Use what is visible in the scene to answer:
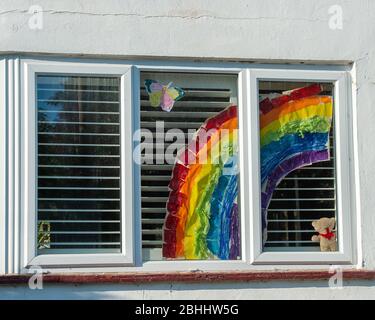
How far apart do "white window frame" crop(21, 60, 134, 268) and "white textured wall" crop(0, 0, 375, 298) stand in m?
0.12

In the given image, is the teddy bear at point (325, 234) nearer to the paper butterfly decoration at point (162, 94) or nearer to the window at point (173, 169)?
the window at point (173, 169)

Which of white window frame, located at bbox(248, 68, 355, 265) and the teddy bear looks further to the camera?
the teddy bear

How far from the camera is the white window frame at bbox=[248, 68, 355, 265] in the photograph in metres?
5.87

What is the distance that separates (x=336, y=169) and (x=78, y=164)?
6.23ft

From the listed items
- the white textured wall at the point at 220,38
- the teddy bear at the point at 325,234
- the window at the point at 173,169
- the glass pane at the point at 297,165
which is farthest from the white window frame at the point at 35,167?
the teddy bear at the point at 325,234

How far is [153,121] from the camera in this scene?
5898 mm

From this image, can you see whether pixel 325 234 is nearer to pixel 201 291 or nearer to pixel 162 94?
pixel 201 291

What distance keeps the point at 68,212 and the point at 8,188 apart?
452mm

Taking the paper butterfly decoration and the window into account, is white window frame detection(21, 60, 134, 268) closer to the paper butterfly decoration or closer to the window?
the window

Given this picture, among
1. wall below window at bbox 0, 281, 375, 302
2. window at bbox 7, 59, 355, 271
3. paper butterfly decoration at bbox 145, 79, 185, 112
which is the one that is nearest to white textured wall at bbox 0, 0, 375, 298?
wall below window at bbox 0, 281, 375, 302

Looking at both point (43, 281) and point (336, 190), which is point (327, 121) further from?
point (43, 281)

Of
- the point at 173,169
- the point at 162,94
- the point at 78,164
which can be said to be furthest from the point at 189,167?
the point at 78,164

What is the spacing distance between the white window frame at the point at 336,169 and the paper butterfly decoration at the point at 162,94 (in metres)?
0.55

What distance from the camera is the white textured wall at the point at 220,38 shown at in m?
5.70
